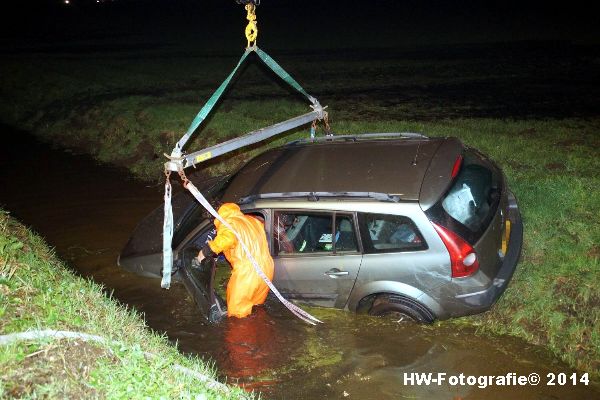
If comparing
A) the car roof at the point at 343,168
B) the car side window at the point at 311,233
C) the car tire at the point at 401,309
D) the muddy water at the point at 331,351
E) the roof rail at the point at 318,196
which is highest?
the car roof at the point at 343,168

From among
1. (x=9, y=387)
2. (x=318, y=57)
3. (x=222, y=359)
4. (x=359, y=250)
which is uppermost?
(x=318, y=57)

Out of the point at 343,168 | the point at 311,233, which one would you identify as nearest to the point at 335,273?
the point at 311,233

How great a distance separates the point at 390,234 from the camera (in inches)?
213

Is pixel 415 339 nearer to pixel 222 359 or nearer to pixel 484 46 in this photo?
pixel 222 359

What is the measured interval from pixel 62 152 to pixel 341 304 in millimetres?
10481

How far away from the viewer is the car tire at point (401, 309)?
5.43m

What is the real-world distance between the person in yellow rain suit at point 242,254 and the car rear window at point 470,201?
1705 mm

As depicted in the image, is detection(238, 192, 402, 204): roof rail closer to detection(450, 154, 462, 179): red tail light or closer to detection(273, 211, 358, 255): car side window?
detection(273, 211, 358, 255): car side window

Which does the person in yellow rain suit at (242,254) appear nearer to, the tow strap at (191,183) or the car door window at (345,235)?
the tow strap at (191,183)

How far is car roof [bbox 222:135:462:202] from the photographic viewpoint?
5.43m

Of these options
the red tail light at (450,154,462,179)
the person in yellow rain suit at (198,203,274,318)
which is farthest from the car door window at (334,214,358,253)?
the red tail light at (450,154,462,179)

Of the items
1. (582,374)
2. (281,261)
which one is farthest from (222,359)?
(582,374)

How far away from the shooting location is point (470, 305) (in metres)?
5.23

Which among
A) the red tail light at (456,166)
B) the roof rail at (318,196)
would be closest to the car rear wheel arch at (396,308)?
the roof rail at (318,196)
